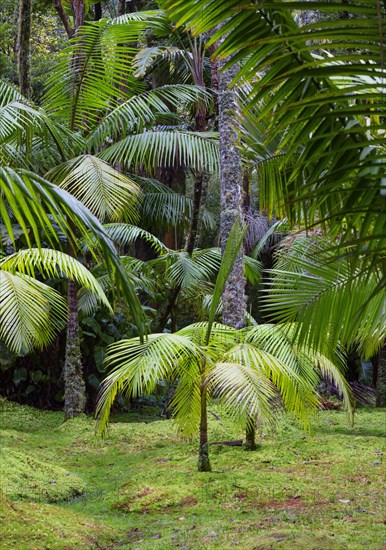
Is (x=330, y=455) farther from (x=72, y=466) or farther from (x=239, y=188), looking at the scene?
(x=239, y=188)

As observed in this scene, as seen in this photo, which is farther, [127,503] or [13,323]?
[13,323]

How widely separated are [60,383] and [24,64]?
15.3ft

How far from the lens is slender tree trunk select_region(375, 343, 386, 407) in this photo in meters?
10.5

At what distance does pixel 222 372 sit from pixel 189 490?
3.27 feet

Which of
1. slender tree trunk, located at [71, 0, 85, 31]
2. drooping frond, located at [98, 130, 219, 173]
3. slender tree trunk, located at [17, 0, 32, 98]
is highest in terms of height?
slender tree trunk, located at [71, 0, 85, 31]

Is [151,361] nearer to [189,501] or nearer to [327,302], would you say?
[189,501]

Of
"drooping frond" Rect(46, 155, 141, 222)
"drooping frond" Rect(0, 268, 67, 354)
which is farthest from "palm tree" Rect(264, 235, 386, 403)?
"drooping frond" Rect(46, 155, 141, 222)

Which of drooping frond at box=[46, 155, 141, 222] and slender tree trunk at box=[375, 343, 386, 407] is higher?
drooping frond at box=[46, 155, 141, 222]

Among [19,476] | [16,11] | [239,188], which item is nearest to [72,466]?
[19,476]

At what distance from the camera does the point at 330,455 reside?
263 inches

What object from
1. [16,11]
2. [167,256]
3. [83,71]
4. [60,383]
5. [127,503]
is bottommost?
[127,503]

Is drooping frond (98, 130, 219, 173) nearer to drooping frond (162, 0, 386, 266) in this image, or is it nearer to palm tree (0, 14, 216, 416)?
palm tree (0, 14, 216, 416)

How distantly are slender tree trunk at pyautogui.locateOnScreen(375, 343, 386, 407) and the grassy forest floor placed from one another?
1863 mm

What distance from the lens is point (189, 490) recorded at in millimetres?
5605
